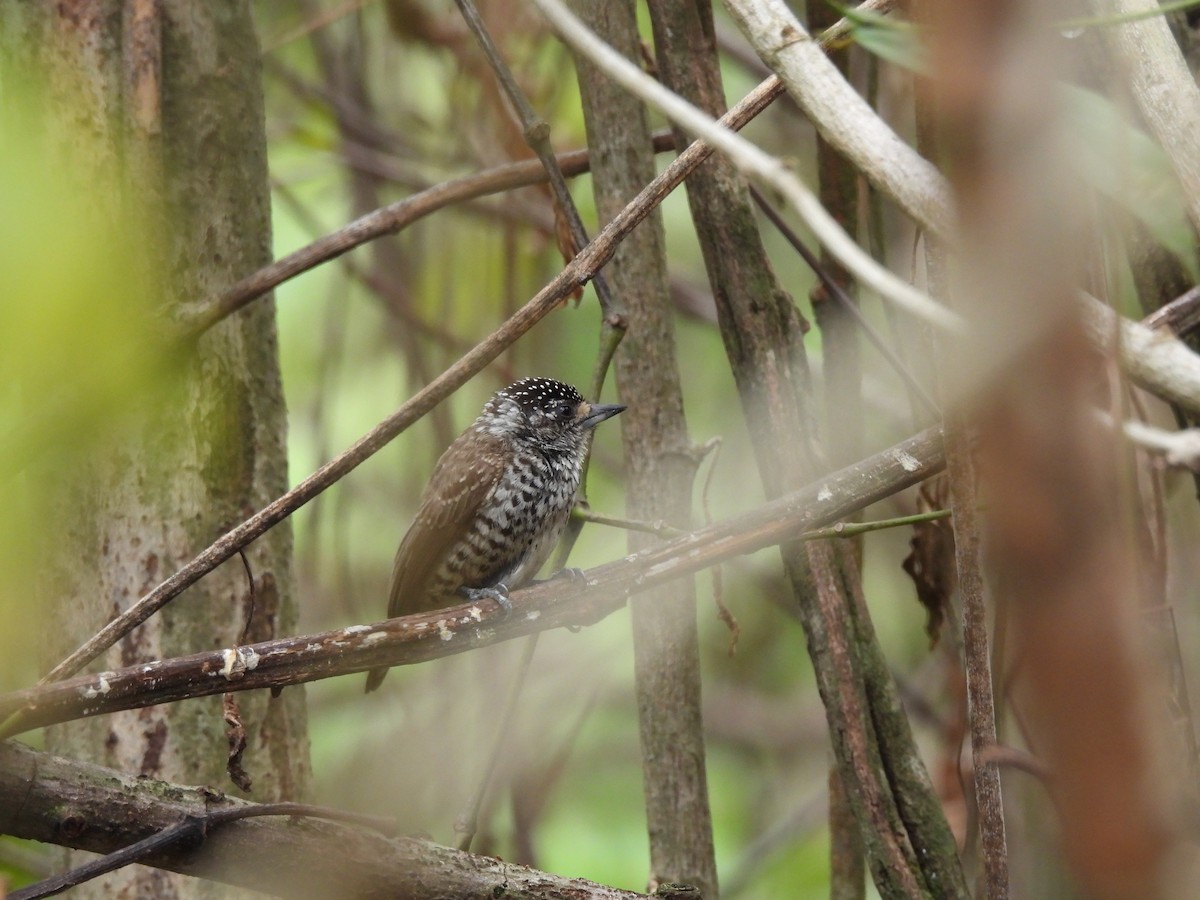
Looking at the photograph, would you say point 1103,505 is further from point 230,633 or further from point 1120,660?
point 230,633

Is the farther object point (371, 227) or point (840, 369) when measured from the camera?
point (840, 369)

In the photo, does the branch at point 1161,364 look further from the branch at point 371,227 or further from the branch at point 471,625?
the branch at point 371,227

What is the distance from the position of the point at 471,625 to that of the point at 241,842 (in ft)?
1.78

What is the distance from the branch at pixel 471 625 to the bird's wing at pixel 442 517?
5.20ft

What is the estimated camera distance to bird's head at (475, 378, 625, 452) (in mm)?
4086

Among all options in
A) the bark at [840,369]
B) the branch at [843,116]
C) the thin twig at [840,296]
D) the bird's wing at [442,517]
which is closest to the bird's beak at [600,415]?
the bird's wing at [442,517]

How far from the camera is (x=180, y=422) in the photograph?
8.21 feet

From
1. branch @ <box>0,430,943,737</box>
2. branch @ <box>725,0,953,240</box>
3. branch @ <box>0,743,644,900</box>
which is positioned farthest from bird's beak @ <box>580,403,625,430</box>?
branch @ <box>725,0,953,240</box>

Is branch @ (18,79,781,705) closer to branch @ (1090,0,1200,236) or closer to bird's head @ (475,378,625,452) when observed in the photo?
branch @ (1090,0,1200,236)

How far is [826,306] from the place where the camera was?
2.90 meters

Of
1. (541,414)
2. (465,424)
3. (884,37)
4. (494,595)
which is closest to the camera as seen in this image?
(884,37)

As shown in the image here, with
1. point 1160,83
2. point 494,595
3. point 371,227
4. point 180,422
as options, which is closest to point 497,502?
point 494,595

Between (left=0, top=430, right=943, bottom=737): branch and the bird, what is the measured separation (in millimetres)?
1560

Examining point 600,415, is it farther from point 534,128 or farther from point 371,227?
point 534,128
